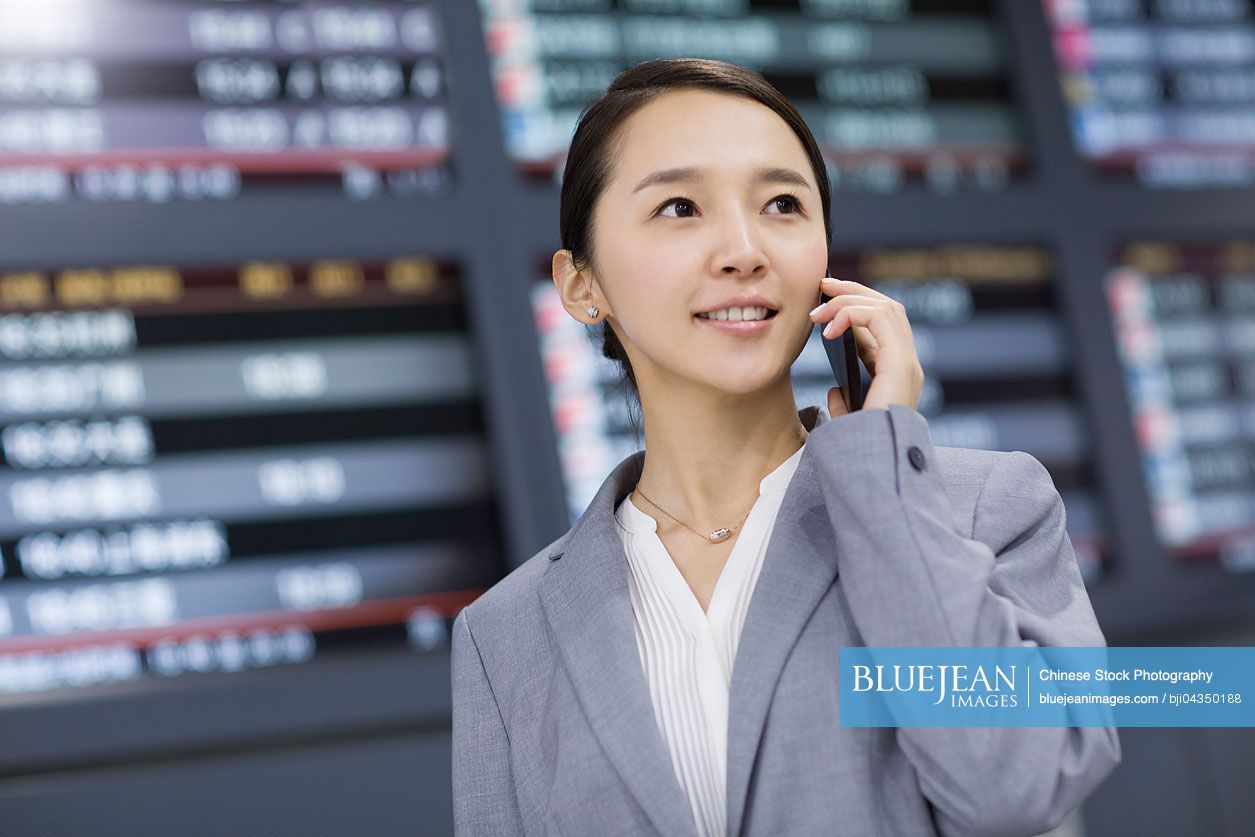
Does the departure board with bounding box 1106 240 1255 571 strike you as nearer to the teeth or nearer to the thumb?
the thumb

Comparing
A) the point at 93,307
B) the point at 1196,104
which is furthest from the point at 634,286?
the point at 1196,104

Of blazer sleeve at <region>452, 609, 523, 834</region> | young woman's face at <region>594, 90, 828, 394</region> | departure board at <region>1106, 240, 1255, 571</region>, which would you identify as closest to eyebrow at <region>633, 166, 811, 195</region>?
young woman's face at <region>594, 90, 828, 394</region>

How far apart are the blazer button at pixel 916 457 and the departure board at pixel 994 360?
1.77m

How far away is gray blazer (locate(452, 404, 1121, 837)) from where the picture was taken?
1.14m

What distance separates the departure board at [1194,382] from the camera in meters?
3.26

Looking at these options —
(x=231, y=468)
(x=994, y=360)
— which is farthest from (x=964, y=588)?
(x=994, y=360)

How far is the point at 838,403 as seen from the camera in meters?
1.41

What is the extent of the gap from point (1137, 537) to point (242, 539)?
6.45 feet

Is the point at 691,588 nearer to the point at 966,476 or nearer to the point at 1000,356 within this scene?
the point at 966,476

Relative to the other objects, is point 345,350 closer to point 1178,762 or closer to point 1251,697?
point 1251,697

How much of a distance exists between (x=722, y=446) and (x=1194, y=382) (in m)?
2.34

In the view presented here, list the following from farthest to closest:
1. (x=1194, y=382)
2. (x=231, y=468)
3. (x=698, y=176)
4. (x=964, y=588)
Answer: (x=1194, y=382)
(x=231, y=468)
(x=698, y=176)
(x=964, y=588)

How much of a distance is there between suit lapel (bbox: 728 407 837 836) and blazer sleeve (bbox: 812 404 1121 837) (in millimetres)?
57

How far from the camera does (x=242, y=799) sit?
2396 mm
